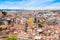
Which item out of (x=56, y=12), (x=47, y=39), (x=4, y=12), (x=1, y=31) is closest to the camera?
(x=47, y=39)

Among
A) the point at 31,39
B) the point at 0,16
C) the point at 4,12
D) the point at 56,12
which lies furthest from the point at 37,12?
the point at 31,39

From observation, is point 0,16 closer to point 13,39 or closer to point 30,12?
point 13,39

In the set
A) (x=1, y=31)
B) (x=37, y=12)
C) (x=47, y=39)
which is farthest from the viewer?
(x=37, y=12)

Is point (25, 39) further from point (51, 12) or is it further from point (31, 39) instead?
point (51, 12)

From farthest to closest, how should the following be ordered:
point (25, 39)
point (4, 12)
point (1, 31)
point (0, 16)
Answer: point (4, 12) → point (0, 16) → point (1, 31) → point (25, 39)

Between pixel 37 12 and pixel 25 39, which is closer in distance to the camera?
pixel 25 39

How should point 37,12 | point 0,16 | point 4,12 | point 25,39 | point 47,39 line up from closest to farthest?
point 25,39, point 47,39, point 0,16, point 4,12, point 37,12

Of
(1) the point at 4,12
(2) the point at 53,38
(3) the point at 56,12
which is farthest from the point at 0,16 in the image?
(3) the point at 56,12

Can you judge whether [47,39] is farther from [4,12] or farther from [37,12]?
[37,12]

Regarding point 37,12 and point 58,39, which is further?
point 37,12
